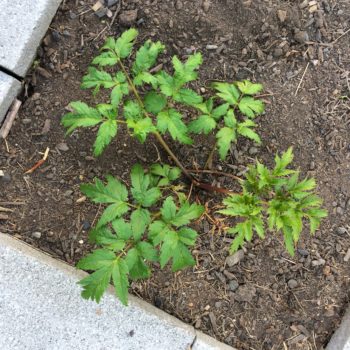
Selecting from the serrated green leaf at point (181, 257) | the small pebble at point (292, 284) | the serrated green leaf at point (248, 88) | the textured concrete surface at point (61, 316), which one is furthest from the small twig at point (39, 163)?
the small pebble at point (292, 284)

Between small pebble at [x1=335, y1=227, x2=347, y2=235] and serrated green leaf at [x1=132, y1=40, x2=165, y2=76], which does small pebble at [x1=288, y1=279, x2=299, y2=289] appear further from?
serrated green leaf at [x1=132, y1=40, x2=165, y2=76]

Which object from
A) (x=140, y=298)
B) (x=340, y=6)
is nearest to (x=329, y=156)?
(x=340, y=6)

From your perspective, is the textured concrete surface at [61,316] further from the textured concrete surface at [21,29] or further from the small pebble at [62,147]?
the textured concrete surface at [21,29]

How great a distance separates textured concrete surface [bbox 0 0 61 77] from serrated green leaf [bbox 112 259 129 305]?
1271 millimetres

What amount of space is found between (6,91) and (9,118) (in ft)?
0.47

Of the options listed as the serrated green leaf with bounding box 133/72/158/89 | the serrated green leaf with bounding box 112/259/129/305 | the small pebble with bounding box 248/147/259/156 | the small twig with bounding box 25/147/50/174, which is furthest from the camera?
the small pebble with bounding box 248/147/259/156

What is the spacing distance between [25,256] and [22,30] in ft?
4.03

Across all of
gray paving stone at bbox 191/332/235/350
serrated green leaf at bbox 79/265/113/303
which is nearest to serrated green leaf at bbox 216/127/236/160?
serrated green leaf at bbox 79/265/113/303

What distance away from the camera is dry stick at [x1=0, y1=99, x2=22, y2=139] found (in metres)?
2.70

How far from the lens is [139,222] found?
2.21 meters

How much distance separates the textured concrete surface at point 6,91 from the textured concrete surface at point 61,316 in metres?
0.68

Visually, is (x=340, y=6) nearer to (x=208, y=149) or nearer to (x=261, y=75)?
(x=261, y=75)

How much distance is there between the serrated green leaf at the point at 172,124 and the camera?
219 centimetres

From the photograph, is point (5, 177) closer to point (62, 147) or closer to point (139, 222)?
point (62, 147)
